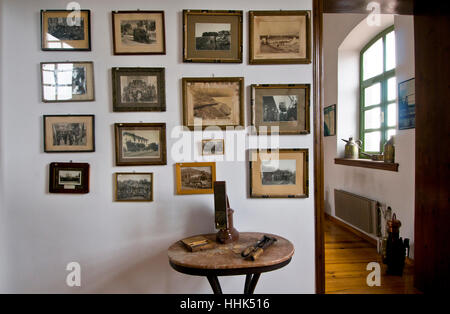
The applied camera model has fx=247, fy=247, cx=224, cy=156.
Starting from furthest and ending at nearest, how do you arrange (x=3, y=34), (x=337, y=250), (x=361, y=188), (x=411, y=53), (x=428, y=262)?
1. (x=361, y=188)
2. (x=337, y=250)
3. (x=411, y=53)
4. (x=428, y=262)
5. (x=3, y=34)

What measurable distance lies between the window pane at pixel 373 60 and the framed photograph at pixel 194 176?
3066 millimetres

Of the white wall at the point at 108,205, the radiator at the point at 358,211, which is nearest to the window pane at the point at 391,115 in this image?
the radiator at the point at 358,211

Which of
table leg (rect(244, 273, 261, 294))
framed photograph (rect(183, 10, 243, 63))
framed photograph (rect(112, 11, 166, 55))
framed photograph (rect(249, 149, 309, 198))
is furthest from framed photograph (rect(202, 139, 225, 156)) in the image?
table leg (rect(244, 273, 261, 294))

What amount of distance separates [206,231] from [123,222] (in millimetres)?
638

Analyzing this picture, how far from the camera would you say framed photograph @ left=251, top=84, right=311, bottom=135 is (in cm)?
187

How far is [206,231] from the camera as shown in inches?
74.6

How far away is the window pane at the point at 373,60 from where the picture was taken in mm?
3465

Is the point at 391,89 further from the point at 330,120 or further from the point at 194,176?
the point at 194,176

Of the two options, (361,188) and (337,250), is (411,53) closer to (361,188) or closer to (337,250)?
(361,188)

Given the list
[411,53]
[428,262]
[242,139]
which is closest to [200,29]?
[242,139]

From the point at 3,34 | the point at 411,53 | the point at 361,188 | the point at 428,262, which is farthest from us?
the point at 361,188

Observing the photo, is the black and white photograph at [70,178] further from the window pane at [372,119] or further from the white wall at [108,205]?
the window pane at [372,119]

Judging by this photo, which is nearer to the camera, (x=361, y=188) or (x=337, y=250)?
(x=337, y=250)

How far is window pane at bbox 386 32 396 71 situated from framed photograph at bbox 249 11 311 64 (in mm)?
2067
